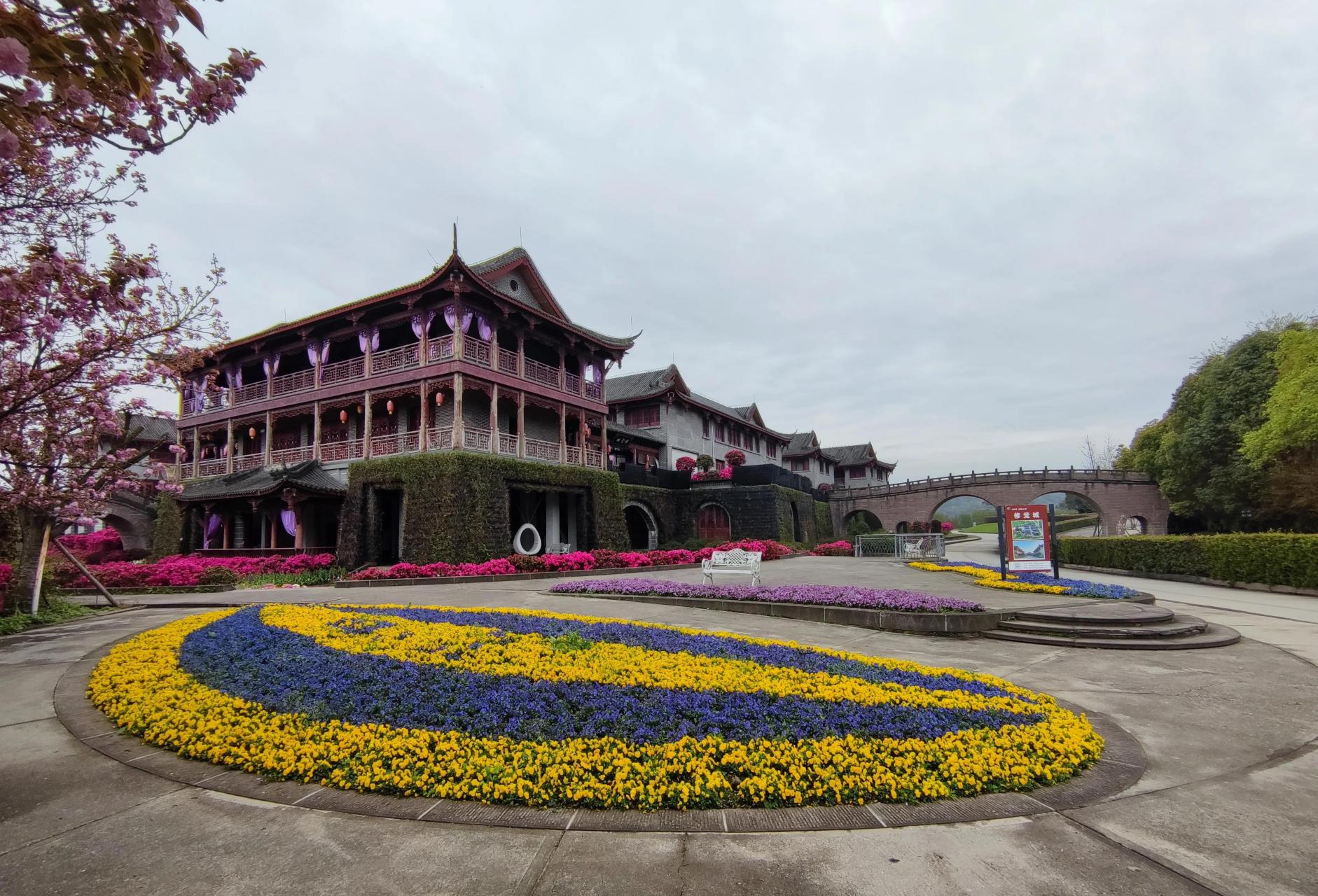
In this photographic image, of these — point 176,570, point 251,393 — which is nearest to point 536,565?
point 176,570

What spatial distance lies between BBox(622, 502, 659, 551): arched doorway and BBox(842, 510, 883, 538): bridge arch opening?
70.6 ft

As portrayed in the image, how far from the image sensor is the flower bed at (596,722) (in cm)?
361

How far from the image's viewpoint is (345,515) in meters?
21.9

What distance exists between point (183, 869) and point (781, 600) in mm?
9754

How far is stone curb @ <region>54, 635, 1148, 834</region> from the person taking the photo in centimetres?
326

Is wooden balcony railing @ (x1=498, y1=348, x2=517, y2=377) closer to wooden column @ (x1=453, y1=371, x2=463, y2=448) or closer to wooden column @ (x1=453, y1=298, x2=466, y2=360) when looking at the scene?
wooden column @ (x1=453, y1=298, x2=466, y2=360)

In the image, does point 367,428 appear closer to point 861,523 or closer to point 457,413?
point 457,413

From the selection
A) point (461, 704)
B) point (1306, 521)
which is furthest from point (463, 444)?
point (1306, 521)

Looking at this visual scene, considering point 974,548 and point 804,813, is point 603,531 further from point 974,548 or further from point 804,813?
point 974,548

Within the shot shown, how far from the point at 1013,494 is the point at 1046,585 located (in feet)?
121

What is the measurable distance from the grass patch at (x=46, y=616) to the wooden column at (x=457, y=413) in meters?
10.1

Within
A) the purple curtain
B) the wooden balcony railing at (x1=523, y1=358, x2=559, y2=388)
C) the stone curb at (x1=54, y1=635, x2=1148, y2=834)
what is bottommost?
the stone curb at (x1=54, y1=635, x2=1148, y2=834)

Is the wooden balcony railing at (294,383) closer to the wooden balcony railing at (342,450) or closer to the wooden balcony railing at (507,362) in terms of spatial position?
the wooden balcony railing at (342,450)

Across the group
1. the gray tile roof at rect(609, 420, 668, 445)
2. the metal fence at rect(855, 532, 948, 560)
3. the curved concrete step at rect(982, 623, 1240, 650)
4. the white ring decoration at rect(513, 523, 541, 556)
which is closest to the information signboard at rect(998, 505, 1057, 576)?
the curved concrete step at rect(982, 623, 1240, 650)
